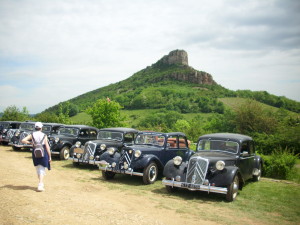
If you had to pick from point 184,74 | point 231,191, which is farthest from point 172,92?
point 231,191

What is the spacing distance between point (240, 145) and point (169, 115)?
6573 cm

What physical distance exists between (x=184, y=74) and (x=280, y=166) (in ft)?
410

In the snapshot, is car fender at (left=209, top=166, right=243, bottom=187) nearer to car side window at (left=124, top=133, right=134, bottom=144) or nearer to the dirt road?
the dirt road

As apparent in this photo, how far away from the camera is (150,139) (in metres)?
10.4

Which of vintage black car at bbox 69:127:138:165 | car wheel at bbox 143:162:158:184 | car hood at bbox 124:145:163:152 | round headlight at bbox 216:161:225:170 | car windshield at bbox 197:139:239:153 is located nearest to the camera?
round headlight at bbox 216:161:225:170

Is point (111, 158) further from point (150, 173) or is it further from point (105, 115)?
point (105, 115)

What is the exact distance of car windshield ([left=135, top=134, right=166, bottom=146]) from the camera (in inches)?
399

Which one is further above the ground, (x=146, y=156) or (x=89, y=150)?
(x=146, y=156)

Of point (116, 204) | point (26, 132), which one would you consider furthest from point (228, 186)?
point (26, 132)

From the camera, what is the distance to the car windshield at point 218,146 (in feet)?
28.0

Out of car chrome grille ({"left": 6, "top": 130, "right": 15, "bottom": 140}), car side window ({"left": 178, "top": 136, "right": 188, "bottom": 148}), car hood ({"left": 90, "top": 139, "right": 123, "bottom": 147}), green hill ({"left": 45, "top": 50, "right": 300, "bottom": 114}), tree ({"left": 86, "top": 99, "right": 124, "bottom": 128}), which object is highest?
green hill ({"left": 45, "top": 50, "right": 300, "bottom": 114})

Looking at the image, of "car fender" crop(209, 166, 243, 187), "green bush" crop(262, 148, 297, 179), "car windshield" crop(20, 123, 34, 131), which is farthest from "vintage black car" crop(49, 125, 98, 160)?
"green bush" crop(262, 148, 297, 179)

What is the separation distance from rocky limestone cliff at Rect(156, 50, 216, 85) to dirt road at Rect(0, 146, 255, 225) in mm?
126748

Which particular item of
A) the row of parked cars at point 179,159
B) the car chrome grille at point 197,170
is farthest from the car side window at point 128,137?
the car chrome grille at point 197,170
